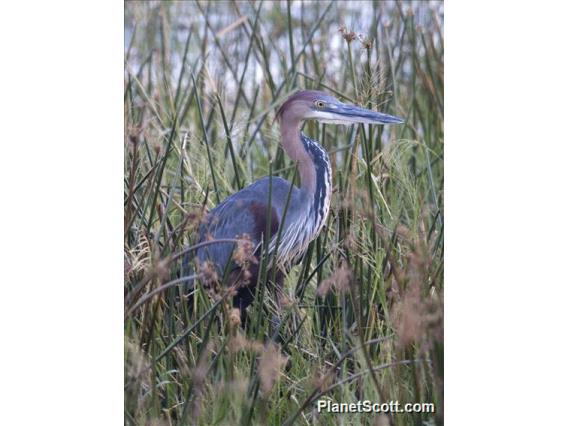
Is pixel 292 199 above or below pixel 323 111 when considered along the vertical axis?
below

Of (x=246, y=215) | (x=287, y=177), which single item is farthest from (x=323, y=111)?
(x=246, y=215)

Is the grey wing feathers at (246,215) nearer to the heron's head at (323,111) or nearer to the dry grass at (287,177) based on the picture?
the dry grass at (287,177)

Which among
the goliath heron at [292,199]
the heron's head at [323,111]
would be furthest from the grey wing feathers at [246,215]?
the heron's head at [323,111]

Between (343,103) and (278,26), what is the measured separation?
0.43 metres

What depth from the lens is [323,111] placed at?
3.03 metres

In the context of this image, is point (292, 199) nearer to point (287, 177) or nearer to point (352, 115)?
point (287, 177)

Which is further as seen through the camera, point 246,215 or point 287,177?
point 287,177

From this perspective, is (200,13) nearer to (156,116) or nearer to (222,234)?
(156,116)

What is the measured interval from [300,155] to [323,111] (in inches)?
5.6

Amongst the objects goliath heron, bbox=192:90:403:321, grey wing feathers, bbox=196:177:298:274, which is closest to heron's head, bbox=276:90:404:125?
goliath heron, bbox=192:90:403:321

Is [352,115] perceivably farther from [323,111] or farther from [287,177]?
[287,177]

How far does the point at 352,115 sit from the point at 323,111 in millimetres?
87

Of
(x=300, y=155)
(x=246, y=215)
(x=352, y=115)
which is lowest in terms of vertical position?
(x=246, y=215)

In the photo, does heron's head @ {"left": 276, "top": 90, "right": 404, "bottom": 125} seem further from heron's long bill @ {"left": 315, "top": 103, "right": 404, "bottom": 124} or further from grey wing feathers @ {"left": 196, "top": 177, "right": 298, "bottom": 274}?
grey wing feathers @ {"left": 196, "top": 177, "right": 298, "bottom": 274}
